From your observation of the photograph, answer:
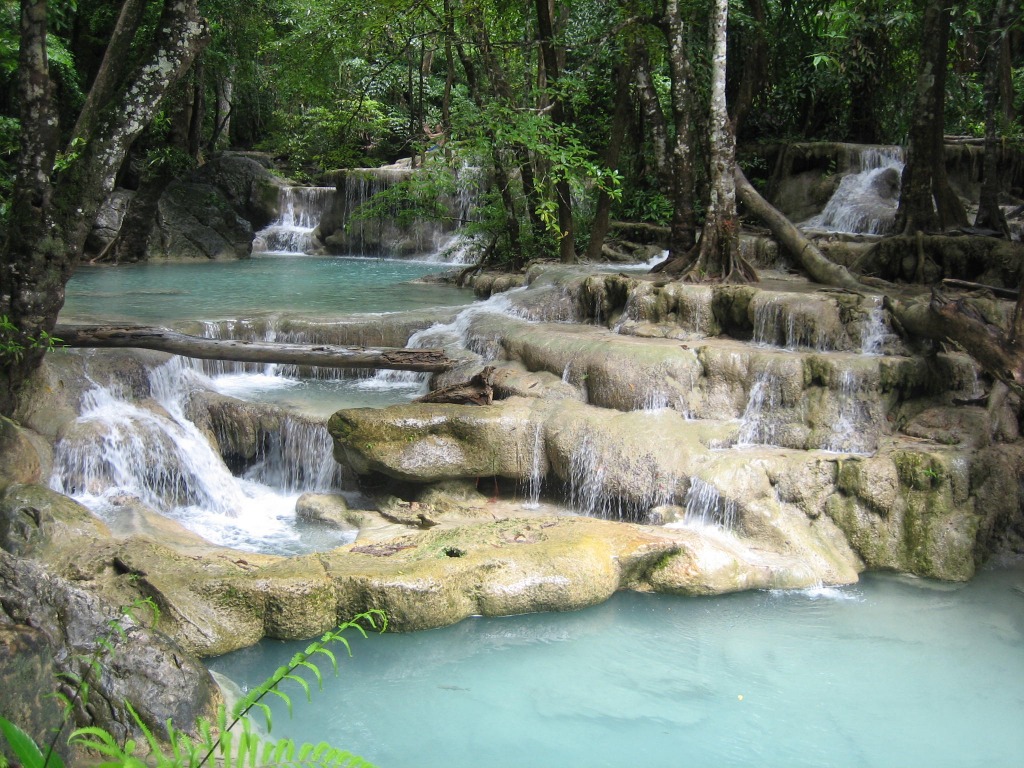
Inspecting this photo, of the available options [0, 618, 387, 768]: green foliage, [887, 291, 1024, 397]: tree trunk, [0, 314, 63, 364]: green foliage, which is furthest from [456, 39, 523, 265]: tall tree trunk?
[0, 618, 387, 768]: green foliage

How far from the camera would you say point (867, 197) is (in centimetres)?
1435

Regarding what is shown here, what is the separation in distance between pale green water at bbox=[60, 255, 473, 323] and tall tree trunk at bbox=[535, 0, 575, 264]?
1.75 meters

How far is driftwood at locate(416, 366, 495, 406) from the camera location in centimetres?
830

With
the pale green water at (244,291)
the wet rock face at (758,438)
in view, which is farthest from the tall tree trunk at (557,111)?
the wet rock face at (758,438)

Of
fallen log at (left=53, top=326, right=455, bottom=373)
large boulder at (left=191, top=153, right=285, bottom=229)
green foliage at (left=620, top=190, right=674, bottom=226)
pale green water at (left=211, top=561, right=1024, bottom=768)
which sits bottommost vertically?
pale green water at (left=211, top=561, right=1024, bottom=768)

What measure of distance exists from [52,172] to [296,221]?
16.6 meters

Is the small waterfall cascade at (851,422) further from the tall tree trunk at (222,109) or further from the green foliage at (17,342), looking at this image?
the tall tree trunk at (222,109)

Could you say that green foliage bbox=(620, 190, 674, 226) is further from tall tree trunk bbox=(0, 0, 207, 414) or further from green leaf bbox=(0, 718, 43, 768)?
green leaf bbox=(0, 718, 43, 768)

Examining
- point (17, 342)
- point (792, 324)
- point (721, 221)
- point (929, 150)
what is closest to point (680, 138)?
point (721, 221)

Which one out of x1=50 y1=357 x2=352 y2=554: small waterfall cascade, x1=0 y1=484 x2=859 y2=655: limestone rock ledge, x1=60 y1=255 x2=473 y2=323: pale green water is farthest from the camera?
x1=60 y1=255 x2=473 y2=323: pale green water

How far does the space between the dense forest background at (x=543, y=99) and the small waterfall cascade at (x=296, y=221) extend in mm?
1897

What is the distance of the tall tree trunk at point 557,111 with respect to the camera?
12.1m

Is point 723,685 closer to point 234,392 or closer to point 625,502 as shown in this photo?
point 625,502

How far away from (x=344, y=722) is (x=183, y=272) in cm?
Answer: 1428
